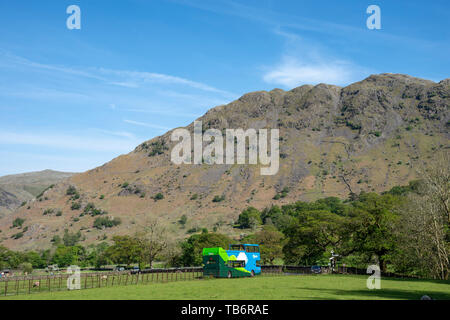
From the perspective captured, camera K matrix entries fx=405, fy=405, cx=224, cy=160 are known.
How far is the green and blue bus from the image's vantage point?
2172 inches

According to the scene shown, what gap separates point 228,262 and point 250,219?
12226cm

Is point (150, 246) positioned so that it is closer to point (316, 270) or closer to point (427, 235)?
point (316, 270)

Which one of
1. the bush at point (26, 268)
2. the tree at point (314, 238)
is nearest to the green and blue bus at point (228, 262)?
the tree at point (314, 238)

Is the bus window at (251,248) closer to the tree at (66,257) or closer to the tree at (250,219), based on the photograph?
the tree at (66,257)

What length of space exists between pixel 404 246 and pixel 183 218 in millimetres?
146812

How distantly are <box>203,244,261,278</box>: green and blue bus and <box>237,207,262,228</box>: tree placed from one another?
114160mm

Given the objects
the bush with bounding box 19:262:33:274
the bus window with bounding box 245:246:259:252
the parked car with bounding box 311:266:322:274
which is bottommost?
the bush with bounding box 19:262:33:274

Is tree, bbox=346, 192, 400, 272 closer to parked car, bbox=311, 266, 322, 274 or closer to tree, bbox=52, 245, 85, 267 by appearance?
parked car, bbox=311, 266, 322, 274

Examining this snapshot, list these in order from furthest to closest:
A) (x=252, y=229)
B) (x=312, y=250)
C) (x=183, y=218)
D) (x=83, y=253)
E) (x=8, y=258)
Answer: (x=183, y=218) < (x=252, y=229) < (x=83, y=253) < (x=8, y=258) < (x=312, y=250)

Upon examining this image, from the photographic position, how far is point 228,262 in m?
56.4

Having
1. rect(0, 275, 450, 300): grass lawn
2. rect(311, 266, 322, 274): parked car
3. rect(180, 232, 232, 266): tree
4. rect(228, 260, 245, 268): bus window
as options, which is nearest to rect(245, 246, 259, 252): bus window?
rect(228, 260, 245, 268): bus window

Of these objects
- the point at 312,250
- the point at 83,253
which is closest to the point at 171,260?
the point at 312,250
